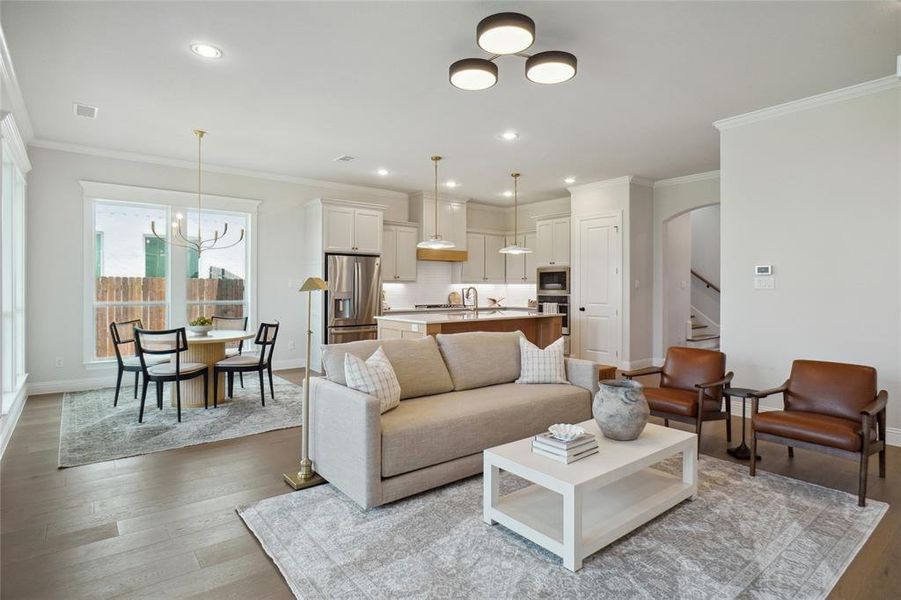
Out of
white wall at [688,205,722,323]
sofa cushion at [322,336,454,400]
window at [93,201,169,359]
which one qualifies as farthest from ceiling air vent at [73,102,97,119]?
white wall at [688,205,722,323]

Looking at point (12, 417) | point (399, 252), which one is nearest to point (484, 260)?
point (399, 252)

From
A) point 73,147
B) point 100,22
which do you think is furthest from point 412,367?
point 73,147

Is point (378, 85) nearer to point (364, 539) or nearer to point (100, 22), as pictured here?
point (100, 22)

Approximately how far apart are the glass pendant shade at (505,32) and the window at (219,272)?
5.06 meters

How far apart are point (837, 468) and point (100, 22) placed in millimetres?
5576

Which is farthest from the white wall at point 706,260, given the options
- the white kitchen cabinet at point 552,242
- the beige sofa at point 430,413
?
the beige sofa at point 430,413

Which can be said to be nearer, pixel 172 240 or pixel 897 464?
pixel 897 464

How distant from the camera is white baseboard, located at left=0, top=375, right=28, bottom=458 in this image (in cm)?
365

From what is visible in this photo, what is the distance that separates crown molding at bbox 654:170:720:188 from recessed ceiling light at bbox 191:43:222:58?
6.13 m

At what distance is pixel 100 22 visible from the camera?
292 cm

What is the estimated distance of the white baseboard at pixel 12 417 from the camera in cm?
365

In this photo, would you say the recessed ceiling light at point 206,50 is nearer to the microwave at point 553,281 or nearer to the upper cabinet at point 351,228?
the upper cabinet at point 351,228

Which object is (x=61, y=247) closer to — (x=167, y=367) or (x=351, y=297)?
(x=167, y=367)

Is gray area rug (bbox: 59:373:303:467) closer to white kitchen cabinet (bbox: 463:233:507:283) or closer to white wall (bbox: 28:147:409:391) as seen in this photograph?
white wall (bbox: 28:147:409:391)
